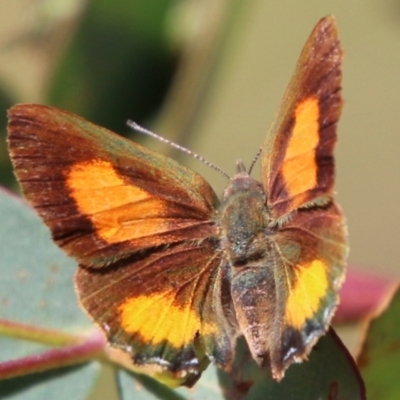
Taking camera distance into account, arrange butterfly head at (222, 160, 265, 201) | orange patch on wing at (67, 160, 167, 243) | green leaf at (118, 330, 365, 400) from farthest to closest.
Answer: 1. butterfly head at (222, 160, 265, 201)
2. orange patch on wing at (67, 160, 167, 243)
3. green leaf at (118, 330, 365, 400)

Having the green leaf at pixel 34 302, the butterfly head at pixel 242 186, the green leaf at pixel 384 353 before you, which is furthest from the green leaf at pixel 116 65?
the green leaf at pixel 384 353

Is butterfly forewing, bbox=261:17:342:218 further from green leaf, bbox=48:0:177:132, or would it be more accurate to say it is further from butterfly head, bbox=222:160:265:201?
green leaf, bbox=48:0:177:132

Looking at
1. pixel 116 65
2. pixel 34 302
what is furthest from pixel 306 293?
pixel 116 65

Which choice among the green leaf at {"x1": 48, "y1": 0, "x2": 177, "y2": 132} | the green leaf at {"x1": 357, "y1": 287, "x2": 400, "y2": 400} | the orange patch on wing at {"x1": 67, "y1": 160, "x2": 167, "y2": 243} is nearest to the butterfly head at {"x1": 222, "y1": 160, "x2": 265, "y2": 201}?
the orange patch on wing at {"x1": 67, "y1": 160, "x2": 167, "y2": 243}

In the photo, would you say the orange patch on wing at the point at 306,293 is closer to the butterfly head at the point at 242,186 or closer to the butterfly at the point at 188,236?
the butterfly at the point at 188,236

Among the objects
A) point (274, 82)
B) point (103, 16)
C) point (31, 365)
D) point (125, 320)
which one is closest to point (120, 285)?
point (125, 320)
